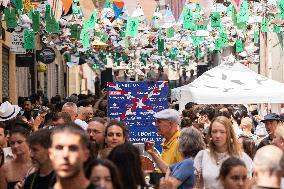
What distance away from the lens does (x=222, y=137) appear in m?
10.3

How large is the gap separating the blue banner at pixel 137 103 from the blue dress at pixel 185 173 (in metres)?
7.69

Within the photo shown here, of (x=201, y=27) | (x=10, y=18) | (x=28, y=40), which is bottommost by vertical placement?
(x=28, y=40)

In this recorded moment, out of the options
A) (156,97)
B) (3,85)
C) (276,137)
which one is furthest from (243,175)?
(3,85)

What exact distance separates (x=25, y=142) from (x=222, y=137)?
206 centimetres

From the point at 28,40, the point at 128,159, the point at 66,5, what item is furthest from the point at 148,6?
the point at 128,159

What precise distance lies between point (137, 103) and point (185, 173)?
8.09 metres

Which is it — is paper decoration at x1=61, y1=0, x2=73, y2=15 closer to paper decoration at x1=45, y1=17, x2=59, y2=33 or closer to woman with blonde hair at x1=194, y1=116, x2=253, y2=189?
paper decoration at x1=45, y1=17, x2=59, y2=33

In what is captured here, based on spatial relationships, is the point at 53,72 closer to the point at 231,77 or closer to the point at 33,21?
the point at 33,21

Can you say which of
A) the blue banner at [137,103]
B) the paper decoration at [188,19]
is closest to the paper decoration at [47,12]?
the paper decoration at [188,19]

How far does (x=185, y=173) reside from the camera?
9781 millimetres

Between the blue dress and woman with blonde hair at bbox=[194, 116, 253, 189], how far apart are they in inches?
9.0

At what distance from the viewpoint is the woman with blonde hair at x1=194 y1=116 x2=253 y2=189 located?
10.0 metres

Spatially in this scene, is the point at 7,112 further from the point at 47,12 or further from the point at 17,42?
the point at 17,42

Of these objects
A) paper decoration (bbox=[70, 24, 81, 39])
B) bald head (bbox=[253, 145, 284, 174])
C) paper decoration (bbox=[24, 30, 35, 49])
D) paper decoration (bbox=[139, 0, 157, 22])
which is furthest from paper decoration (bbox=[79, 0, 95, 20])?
bald head (bbox=[253, 145, 284, 174])
